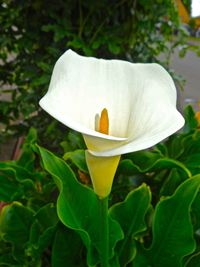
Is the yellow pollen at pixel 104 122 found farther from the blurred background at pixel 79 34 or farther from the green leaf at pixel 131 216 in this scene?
the blurred background at pixel 79 34

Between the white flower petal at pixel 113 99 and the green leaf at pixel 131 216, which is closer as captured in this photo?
the white flower petal at pixel 113 99

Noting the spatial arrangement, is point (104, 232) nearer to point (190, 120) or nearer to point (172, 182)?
point (172, 182)

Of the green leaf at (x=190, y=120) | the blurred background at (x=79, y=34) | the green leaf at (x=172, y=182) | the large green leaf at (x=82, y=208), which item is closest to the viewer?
the large green leaf at (x=82, y=208)

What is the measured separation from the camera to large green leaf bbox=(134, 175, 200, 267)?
1.73ft

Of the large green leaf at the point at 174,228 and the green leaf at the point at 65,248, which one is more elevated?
the large green leaf at the point at 174,228

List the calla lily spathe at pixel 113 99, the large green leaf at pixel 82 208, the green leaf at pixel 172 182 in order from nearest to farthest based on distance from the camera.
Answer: the calla lily spathe at pixel 113 99 < the large green leaf at pixel 82 208 < the green leaf at pixel 172 182

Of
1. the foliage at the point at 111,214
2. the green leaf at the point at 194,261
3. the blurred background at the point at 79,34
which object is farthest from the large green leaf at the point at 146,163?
the blurred background at the point at 79,34

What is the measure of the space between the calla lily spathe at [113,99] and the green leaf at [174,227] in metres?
0.12

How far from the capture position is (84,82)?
0.47 m

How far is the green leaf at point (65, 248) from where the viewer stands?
1.89ft

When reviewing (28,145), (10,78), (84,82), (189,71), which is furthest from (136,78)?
(189,71)

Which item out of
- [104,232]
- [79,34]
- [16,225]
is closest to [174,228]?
[104,232]

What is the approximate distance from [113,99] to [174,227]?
0.18 meters

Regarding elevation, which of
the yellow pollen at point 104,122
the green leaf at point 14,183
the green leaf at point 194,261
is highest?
the yellow pollen at point 104,122
